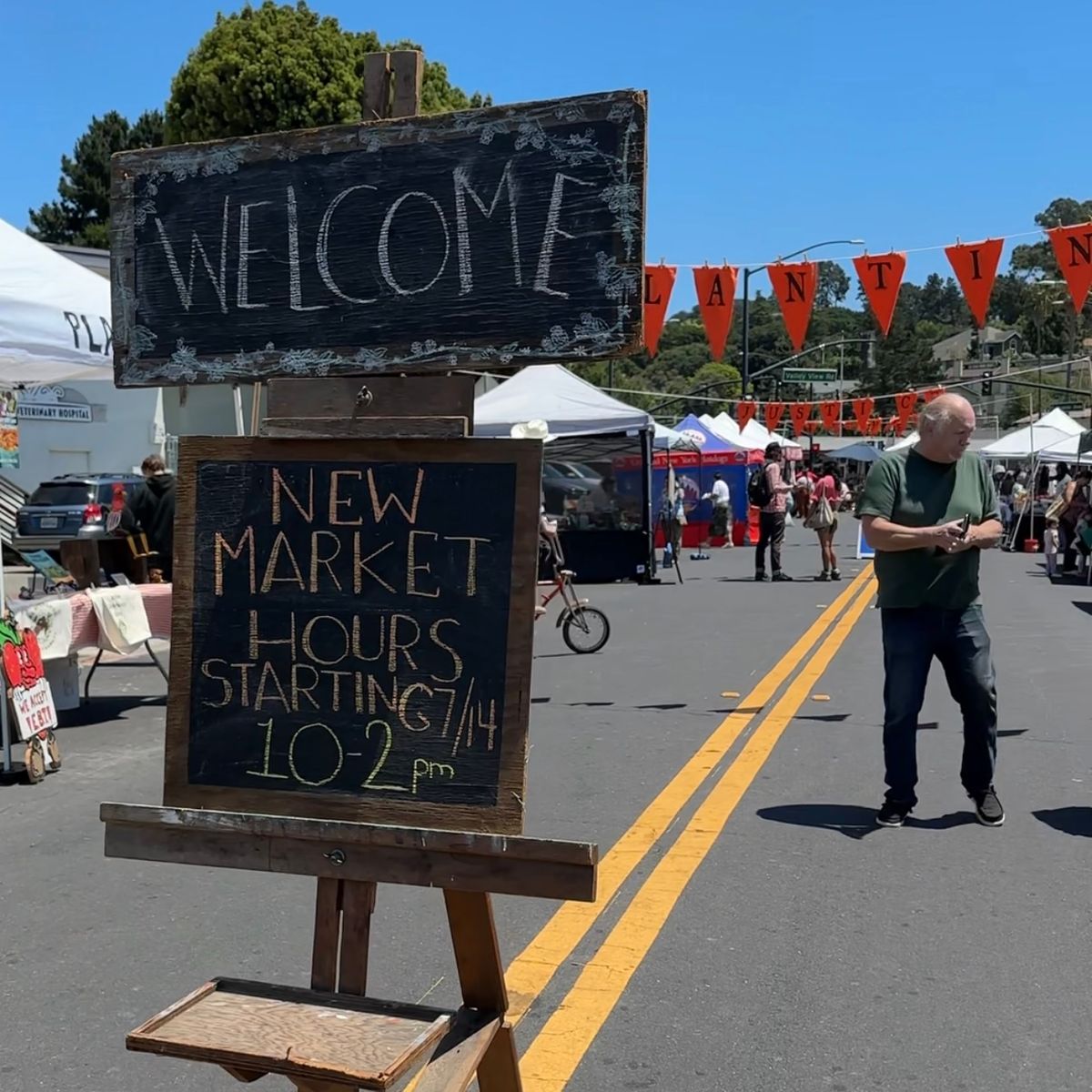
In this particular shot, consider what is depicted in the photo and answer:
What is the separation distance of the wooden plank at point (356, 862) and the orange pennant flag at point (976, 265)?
557 inches

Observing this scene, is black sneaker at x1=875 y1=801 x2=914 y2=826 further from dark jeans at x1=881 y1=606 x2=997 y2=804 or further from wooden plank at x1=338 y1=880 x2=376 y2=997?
wooden plank at x1=338 y1=880 x2=376 y2=997

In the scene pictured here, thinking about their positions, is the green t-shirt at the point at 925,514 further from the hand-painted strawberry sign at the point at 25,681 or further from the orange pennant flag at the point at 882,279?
the orange pennant flag at the point at 882,279

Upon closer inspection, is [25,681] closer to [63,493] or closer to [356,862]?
[356,862]

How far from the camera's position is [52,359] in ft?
25.4

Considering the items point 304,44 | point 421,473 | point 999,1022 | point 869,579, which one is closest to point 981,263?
point 869,579

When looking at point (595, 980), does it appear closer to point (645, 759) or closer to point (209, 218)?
point (209, 218)

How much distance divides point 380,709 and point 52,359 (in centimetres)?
559

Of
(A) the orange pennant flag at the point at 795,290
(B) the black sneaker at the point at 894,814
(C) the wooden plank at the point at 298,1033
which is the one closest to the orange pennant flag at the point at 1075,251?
(A) the orange pennant flag at the point at 795,290

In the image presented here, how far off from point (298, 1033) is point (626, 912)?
2.47 meters

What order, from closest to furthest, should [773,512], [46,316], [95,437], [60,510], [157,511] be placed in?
[46,316], [157,511], [773,512], [60,510], [95,437]

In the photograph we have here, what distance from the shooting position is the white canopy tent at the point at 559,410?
19219 mm

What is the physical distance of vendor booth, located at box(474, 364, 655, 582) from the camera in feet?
66.2

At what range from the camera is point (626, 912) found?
194 inches

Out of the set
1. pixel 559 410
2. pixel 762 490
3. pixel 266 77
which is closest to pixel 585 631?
pixel 559 410
